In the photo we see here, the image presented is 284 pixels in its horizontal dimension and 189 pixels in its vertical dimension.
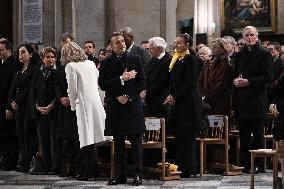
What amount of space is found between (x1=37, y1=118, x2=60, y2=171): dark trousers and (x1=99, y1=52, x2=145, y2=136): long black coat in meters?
1.73

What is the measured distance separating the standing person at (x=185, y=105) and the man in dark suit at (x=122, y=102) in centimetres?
80

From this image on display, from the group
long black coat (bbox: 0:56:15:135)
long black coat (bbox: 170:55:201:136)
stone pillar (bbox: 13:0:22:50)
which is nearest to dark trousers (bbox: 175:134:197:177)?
long black coat (bbox: 170:55:201:136)

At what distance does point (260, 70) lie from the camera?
12938mm

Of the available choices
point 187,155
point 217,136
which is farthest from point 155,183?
point 217,136

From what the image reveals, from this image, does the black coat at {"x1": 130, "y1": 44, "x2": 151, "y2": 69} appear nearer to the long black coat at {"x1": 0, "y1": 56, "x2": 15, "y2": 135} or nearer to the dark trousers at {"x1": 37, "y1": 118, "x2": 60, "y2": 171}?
the dark trousers at {"x1": 37, "y1": 118, "x2": 60, "y2": 171}

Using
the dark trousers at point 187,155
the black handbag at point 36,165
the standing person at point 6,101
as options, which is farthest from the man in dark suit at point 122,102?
the standing person at point 6,101

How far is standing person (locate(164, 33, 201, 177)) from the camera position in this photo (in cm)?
1259

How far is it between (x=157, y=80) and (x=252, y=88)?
4.44 ft

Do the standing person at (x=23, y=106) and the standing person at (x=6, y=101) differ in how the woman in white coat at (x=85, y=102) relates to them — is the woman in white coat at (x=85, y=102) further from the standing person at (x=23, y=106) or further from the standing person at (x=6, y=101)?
the standing person at (x=6, y=101)

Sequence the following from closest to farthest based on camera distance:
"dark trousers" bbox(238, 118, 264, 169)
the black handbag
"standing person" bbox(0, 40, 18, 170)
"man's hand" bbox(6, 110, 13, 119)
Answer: "dark trousers" bbox(238, 118, 264, 169)
the black handbag
"man's hand" bbox(6, 110, 13, 119)
"standing person" bbox(0, 40, 18, 170)

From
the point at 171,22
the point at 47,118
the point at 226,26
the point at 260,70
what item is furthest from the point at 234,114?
the point at 226,26

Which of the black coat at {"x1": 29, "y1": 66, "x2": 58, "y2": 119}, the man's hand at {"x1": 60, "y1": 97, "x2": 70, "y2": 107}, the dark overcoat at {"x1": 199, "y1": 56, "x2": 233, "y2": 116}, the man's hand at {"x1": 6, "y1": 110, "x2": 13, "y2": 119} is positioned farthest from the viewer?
the man's hand at {"x1": 6, "y1": 110, "x2": 13, "y2": 119}

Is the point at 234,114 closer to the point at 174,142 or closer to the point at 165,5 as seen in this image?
the point at 174,142

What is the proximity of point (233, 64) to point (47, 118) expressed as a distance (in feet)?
9.41
